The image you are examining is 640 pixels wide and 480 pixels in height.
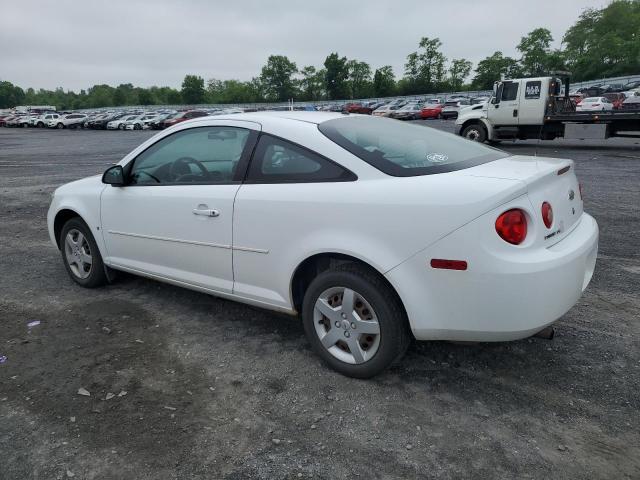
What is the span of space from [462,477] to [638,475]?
0.76 m

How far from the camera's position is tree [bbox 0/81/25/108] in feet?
471

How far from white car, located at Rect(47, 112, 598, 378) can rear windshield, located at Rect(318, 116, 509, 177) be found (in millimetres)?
14

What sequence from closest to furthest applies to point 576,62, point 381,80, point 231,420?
point 231,420, point 576,62, point 381,80

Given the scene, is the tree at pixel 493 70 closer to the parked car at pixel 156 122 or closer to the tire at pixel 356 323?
the parked car at pixel 156 122

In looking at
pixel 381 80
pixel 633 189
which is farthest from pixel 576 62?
pixel 633 189

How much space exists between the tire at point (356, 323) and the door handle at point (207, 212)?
84 centimetres

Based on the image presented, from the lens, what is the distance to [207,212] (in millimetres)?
3445

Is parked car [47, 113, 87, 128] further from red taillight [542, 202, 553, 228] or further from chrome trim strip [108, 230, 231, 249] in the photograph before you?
red taillight [542, 202, 553, 228]

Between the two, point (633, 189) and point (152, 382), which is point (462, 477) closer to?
point (152, 382)

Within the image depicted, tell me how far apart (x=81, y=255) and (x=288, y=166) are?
99.1 inches

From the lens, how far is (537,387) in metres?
2.91

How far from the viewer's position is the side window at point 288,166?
301 cm

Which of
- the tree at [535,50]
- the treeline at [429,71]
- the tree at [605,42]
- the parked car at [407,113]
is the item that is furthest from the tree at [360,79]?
the parked car at [407,113]

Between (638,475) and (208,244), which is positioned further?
(208,244)
